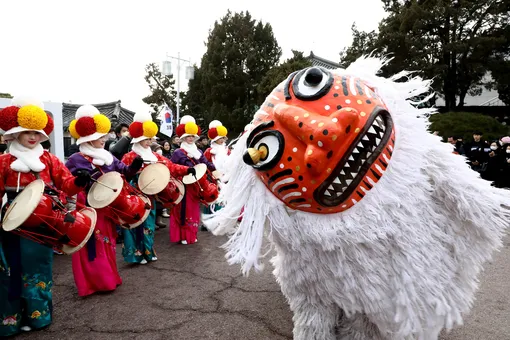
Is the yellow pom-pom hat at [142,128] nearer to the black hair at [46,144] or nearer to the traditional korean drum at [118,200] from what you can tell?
the traditional korean drum at [118,200]

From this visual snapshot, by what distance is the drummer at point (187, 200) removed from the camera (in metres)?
5.21

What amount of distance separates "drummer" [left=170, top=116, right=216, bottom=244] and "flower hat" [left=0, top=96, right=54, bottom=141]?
2.49 meters

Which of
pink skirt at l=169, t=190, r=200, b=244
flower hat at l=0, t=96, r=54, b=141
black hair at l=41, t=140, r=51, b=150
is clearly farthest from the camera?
black hair at l=41, t=140, r=51, b=150

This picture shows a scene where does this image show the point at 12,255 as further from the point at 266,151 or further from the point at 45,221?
the point at 266,151

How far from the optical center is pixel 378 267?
1.80 m

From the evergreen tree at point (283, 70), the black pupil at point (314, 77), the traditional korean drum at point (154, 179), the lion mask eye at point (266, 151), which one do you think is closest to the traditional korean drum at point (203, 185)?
the traditional korean drum at point (154, 179)

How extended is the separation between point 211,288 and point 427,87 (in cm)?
261

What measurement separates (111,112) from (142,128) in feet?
42.4

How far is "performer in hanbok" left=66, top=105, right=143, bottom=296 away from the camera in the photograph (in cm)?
338

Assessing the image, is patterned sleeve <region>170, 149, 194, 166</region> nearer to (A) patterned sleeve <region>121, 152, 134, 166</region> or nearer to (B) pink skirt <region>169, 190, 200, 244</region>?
(B) pink skirt <region>169, 190, 200, 244</region>

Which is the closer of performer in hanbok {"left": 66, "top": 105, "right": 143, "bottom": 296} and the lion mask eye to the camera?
the lion mask eye

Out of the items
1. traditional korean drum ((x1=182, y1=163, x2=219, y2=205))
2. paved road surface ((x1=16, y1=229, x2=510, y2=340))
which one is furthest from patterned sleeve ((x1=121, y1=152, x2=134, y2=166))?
paved road surface ((x1=16, y1=229, x2=510, y2=340))

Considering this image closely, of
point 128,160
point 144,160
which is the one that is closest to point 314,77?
point 144,160

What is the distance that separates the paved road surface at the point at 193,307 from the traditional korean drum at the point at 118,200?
73 centimetres
